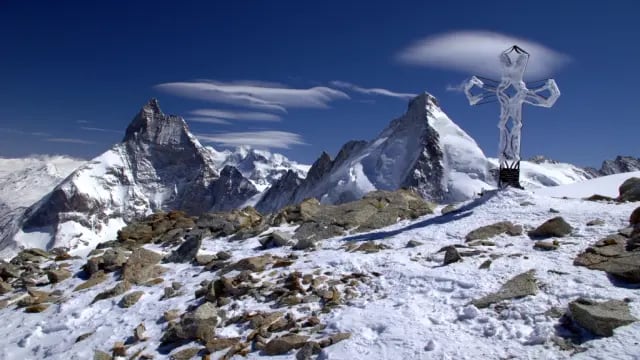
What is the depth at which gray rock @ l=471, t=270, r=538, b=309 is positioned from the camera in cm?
1191

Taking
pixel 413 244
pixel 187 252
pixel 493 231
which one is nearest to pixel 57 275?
pixel 187 252

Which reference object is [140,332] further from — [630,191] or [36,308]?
[630,191]

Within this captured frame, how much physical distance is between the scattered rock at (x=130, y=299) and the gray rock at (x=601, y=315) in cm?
1283

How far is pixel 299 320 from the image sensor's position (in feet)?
42.2

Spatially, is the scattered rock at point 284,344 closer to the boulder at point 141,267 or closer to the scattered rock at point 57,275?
the boulder at point 141,267

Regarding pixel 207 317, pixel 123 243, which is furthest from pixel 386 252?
pixel 123 243

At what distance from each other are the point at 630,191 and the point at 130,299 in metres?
19.8

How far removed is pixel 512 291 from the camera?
39.8ft

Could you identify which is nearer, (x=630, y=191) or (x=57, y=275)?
(x=57, y=275)

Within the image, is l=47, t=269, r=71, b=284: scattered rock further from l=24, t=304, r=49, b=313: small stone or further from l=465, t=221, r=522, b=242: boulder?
l=465, t=221, r=522, b=242: boulder

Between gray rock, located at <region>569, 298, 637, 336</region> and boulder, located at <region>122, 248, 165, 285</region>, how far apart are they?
1407 centimetres

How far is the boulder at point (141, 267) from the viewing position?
18.3 meters

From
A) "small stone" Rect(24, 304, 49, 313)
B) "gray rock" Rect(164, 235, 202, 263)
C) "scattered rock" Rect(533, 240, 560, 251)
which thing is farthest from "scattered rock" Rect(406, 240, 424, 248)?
"small stone" Rect(24, 304, 49, 313)

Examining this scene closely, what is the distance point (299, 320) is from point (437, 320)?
3.49 meters
